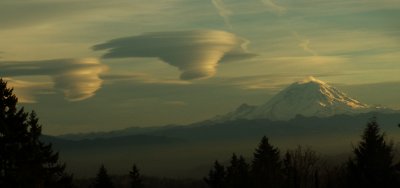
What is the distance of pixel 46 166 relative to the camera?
52.6m

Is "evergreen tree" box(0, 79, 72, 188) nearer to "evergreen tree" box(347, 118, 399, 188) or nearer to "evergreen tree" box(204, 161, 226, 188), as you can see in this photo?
"evergreen tree" box(347, 118, 399, 188)

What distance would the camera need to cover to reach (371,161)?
258ft

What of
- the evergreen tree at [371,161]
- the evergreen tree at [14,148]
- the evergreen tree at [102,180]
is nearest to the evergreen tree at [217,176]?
the evergreen tree at [102,180]

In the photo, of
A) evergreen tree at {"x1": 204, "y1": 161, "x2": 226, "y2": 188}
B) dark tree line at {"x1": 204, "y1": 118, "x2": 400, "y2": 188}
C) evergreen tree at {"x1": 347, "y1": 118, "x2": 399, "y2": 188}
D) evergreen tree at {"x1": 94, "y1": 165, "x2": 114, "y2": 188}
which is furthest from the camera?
evergreen tree at {"x1": 204, "y1": 161, "x2": 226, "y2": 188}

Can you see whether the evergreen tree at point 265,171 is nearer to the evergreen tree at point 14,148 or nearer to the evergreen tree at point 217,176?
the evergreen tree at point 217,176

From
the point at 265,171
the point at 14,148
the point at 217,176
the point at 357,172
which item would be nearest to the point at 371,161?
the point at 357,172

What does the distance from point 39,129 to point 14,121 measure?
24.3 feet

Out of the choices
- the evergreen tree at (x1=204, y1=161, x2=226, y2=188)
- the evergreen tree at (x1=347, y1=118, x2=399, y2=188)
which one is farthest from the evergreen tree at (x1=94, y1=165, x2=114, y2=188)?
the evergreen tree at (x1=347, y1=118, x2=399, y2=188)

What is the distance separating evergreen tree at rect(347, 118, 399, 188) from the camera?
7066cm

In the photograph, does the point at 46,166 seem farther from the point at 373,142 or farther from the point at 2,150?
the point at 373,142

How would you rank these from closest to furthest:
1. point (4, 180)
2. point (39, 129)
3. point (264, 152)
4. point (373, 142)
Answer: point (4, 180) < point (39, 129) < point (373, 142) < point (264, 152)

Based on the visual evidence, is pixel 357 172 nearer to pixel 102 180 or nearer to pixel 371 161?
pixel 371 161

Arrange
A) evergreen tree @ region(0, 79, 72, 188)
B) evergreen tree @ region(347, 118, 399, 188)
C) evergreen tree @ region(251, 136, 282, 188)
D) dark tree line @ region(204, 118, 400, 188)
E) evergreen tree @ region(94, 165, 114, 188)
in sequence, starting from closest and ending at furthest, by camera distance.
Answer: evergreen tree @ region(0, 79, 72, 188), dark tree line @ region(204, 118, 400, 188), evergreen tree @ region(347, 118, 399, 188), evergreen tree @ region(251, 136, 282, 188), evergreen tree @ region(94, 165, 114, 188)

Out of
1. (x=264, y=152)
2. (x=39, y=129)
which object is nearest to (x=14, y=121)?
(x=39, y=129)
